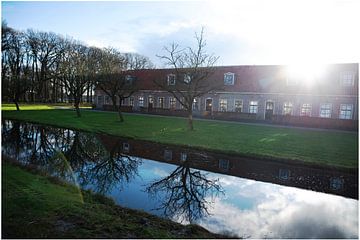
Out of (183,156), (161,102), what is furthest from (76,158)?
(161,102)

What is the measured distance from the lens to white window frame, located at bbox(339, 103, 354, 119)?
17.3 metres

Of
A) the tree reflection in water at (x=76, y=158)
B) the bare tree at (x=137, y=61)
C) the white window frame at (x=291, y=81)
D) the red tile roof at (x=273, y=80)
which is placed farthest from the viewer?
the bare tree at (x=137, y=61)

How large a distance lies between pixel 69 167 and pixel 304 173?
623 centimetres

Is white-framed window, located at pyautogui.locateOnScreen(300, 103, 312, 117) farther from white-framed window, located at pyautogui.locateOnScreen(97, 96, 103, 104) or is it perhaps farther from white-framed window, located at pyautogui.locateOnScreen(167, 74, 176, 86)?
white-framed window, located at pyautogui.locateOnScreen(97, 96, 103, 104)

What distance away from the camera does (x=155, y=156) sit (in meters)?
8.58

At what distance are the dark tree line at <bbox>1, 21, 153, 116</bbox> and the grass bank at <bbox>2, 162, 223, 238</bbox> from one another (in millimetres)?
5816

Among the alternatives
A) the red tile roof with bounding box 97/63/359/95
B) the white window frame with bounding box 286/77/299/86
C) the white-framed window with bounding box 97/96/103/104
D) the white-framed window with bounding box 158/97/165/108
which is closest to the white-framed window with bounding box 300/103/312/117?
the red tile roof with bounding box 97/63/359/95

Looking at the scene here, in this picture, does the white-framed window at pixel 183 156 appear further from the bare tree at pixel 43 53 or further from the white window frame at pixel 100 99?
the white window frame at pixel 100 99

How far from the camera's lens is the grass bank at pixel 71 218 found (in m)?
3.63

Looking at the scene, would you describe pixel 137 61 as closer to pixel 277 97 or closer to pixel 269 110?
pixel 269 110

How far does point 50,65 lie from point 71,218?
14296mm

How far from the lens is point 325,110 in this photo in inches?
714

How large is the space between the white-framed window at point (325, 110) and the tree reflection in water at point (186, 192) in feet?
47.6

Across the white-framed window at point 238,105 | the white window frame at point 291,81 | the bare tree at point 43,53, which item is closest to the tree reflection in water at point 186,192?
the bare tree at point 43,53
